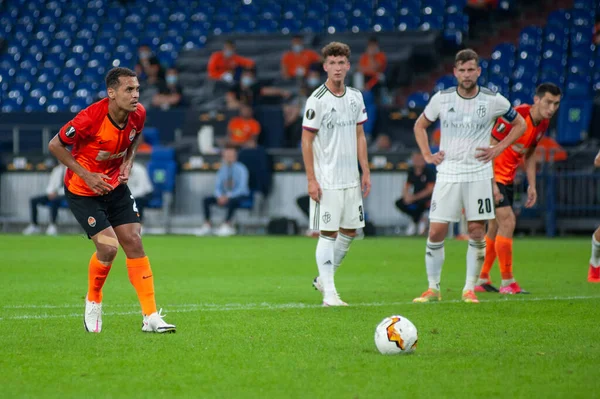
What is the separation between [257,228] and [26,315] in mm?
13711

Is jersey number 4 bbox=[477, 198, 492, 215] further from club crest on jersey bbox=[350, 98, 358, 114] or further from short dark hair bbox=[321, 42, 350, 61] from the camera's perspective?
short dark hair bbox=[321, 42, 350, 61]

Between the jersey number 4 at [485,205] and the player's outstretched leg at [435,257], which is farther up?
the jersey number 4 at [485,205]

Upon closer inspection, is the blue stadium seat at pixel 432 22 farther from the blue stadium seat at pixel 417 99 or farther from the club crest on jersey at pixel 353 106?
the club crest on jersey at pixel 353 106

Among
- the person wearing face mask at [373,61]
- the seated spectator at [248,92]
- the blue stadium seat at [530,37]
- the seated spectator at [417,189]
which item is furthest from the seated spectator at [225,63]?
the blue stadium seat at [530,37]

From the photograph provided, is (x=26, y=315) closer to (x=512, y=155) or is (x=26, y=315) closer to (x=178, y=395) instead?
(x=178, y=395)

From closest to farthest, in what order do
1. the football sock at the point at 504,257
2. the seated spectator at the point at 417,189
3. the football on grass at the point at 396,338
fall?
the football on grass at the point at 396,338 → the football sock at the point at 504,257 → the seated spectator at the point at 417,189

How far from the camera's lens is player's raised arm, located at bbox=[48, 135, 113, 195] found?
7621mm

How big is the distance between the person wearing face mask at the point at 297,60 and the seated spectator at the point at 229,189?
4.03 m

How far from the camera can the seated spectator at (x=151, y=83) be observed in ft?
83.2

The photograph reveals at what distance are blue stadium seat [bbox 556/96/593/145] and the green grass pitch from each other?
7711 mm

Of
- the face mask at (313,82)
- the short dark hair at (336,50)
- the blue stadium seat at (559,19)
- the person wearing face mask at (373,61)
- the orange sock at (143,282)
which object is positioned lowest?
the orange sock at (143,282)

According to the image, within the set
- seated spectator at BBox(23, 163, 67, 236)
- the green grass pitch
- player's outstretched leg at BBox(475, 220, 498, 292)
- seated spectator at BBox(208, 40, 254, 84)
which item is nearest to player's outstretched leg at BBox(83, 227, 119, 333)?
the green grass pitch

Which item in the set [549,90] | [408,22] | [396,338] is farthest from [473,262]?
[408,22]

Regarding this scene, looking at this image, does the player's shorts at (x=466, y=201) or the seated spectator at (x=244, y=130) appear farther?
the seated spectator at (x=244, y=130)
